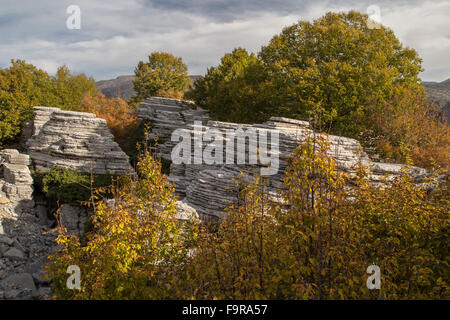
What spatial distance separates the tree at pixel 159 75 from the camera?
4616 cm

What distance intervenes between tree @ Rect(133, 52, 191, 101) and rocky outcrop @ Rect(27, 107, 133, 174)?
81.6 feet

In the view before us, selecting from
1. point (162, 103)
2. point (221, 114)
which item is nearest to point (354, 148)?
point (221, 114)

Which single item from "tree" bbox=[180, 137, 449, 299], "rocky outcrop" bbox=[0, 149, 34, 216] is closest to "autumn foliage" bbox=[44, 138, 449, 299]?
"tree" bbox=[180, 137, 449, 299]

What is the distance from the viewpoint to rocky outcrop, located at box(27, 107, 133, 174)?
63.3 ft

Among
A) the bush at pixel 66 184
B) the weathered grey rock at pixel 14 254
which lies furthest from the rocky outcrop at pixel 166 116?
the weathered grey rock at pixel 14 254

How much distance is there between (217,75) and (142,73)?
2131cm

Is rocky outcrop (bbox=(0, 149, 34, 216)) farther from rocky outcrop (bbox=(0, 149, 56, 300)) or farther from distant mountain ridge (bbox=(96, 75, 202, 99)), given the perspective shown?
distant mountain ridge (bbox=(96, 75, 202, 99))

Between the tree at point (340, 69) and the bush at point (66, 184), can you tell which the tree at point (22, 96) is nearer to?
the bush at point (66, 184)

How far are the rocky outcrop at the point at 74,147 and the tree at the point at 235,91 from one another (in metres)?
9.78

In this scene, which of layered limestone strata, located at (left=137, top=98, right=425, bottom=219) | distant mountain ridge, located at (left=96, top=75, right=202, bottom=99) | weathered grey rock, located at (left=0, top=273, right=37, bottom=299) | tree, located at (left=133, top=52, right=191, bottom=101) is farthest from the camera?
distant mountain ridge, located at (left=96, top=75, right=202, bottom=99)

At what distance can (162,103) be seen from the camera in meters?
29.0

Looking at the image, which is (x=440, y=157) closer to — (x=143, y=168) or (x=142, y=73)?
(x=143, y=168)

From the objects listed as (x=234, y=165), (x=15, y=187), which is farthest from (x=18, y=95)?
(x=234, y=165)

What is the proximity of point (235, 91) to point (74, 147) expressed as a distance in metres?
12.5
